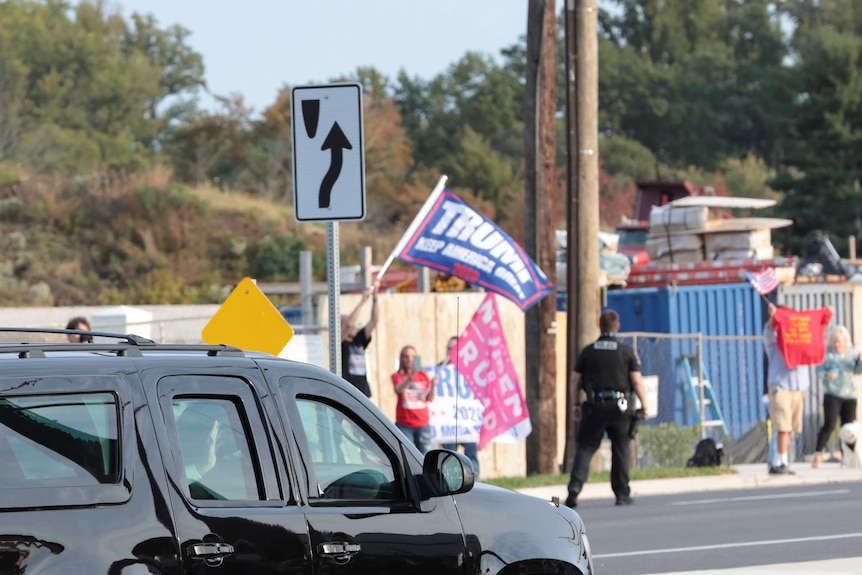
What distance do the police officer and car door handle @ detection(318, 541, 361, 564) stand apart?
877 cm

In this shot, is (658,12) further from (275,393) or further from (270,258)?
(275,393)

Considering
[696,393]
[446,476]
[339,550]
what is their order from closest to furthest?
1. [339,550]
2. [446,476]
3. [696,393]

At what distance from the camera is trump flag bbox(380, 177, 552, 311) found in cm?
1611

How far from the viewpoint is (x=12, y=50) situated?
6278 cm

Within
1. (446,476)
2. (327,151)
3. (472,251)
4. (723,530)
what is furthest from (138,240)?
(446,476)

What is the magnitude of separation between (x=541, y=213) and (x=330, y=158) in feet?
30.0

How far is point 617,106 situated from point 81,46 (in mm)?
34455

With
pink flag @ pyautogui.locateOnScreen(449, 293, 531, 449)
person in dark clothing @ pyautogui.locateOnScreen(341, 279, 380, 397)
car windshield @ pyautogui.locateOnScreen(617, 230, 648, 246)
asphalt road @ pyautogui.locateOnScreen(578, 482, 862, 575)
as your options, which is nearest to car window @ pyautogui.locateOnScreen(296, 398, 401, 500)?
asphalt road @ pyautogui.locateOnScreen(578, 482, 862, 575)

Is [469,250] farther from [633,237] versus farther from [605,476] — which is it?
[633,237]

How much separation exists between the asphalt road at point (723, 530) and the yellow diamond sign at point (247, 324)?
9.62ft

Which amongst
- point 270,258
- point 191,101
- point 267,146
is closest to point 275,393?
point 270,258

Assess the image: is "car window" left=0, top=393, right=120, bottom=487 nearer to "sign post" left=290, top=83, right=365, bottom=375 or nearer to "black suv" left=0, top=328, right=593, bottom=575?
"black suv" left=0, top=328, right=593, bottom=575

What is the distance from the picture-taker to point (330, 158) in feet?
27.7

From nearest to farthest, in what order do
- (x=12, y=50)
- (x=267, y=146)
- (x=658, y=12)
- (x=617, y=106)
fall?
(x=267, y=146) < (x=12, y=50) < (x=617, y=106) < (x=658, y=12)
